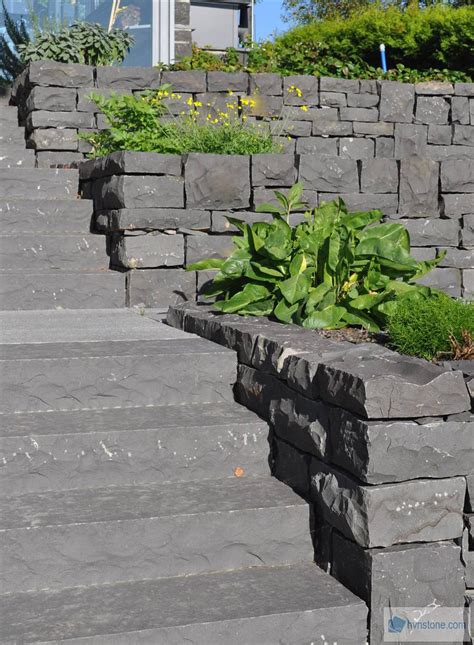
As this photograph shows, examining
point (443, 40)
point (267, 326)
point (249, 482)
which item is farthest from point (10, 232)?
point (443, 40)

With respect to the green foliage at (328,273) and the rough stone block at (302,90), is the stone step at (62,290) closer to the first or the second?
the green foliage at (328,273)

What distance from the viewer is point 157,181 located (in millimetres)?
5355

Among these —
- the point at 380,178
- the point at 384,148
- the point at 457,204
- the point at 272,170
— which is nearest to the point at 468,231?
the point at 457,204

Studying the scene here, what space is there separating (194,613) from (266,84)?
6.59 metres

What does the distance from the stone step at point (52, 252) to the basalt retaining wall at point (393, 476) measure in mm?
2984

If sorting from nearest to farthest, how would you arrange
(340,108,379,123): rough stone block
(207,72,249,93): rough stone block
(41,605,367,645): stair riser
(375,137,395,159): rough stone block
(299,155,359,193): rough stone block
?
(41,605,367,645): stair riser < (299,155,359,193): rough stone block < (207,72,249,93): rough stone block < (375,137,395,159): rough stone block < (340,108,379,123): rough stone block

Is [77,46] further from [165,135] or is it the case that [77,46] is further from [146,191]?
[146,191]

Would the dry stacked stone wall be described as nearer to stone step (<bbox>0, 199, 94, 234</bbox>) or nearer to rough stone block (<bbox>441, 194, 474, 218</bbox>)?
rough stone block (<bbox>441, 194, 474, 218</bbox>)

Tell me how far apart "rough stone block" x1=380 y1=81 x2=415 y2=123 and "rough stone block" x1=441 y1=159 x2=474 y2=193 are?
2.94 meters

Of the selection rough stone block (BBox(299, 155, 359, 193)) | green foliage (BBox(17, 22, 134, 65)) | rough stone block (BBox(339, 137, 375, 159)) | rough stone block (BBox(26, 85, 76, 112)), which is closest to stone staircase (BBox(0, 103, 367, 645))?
rough stone block (BBox(299, 155, 359, 193))

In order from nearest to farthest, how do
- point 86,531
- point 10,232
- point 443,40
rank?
1. point 86,531
2. point 10,232
3. point 443,40

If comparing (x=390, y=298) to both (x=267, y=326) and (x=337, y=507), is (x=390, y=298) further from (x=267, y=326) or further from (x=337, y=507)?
(x=337, y=507)

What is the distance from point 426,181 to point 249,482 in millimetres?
3250

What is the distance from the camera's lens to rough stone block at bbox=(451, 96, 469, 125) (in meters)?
8.88
